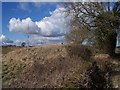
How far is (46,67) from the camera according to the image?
1544cm

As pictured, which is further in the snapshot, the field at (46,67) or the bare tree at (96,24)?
the bare tree at (96,24)

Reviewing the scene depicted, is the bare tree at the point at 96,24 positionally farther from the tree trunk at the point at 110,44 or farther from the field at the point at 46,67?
the field at the point at 46,67

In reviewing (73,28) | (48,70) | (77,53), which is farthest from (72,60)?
(73,28)

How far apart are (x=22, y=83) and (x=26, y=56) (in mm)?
4835

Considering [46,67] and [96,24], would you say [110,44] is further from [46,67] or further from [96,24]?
[46,67]

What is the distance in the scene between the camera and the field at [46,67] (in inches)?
544

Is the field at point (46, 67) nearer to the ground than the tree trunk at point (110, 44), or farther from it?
nearer to the ground

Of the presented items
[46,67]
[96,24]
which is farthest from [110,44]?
[46,67]

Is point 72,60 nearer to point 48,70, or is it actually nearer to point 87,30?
point 48,70

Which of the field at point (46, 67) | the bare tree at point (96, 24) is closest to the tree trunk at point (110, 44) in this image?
the bare tree at point (96, 24)

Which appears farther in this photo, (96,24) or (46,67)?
(96,24)

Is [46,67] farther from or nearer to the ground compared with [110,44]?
nearer to the ground

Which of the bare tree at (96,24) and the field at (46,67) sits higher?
the bare tree at (96,24)

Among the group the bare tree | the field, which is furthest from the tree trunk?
the field
